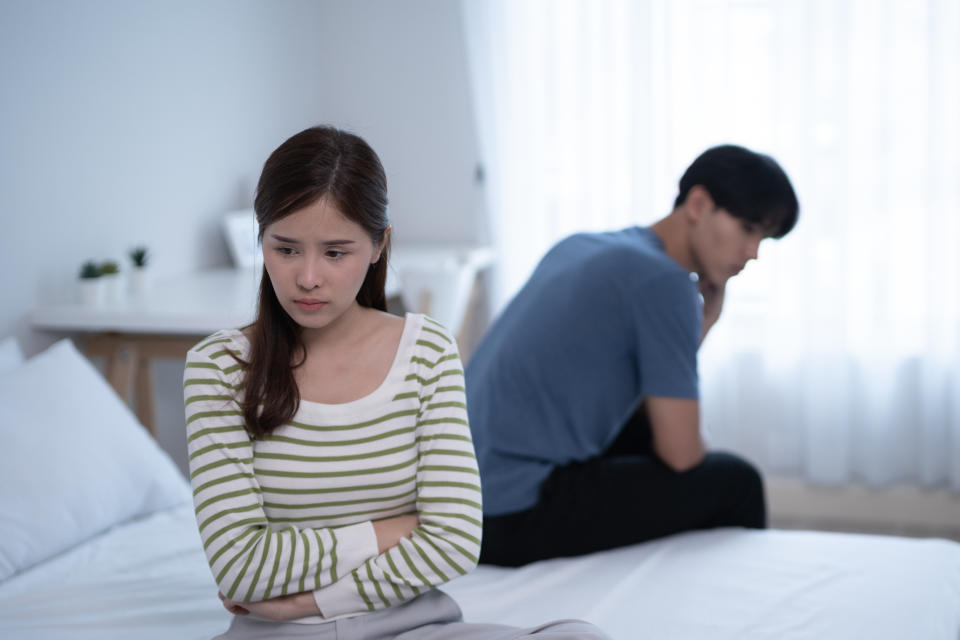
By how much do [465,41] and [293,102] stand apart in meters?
0.63

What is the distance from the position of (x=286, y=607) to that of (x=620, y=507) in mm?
740

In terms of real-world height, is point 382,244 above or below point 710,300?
above

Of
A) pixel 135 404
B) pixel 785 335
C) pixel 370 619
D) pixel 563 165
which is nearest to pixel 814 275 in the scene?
pixel 785 335

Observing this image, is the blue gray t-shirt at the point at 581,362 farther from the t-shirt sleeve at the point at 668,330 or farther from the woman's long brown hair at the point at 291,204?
the woman's long brown hair at the point at 291,204

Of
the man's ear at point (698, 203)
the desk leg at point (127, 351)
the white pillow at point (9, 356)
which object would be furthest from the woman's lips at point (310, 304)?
the desk leg at point (127, 351)

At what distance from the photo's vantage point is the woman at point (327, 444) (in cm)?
99

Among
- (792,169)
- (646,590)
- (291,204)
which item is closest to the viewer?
(291,204)

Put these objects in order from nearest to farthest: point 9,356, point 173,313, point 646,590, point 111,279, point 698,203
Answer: point 646,590
point 698,203
point 9,356
point 173,313
point 111,279

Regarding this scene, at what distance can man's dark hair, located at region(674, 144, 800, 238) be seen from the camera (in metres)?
1.58

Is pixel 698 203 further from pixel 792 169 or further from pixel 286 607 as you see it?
pixel 792 169

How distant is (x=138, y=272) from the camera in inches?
88.8

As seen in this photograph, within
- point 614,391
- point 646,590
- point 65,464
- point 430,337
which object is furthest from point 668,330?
point 65,464

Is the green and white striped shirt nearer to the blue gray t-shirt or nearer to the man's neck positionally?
the blue gray t-shirt

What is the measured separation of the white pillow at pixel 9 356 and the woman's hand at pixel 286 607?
97 centimetres
